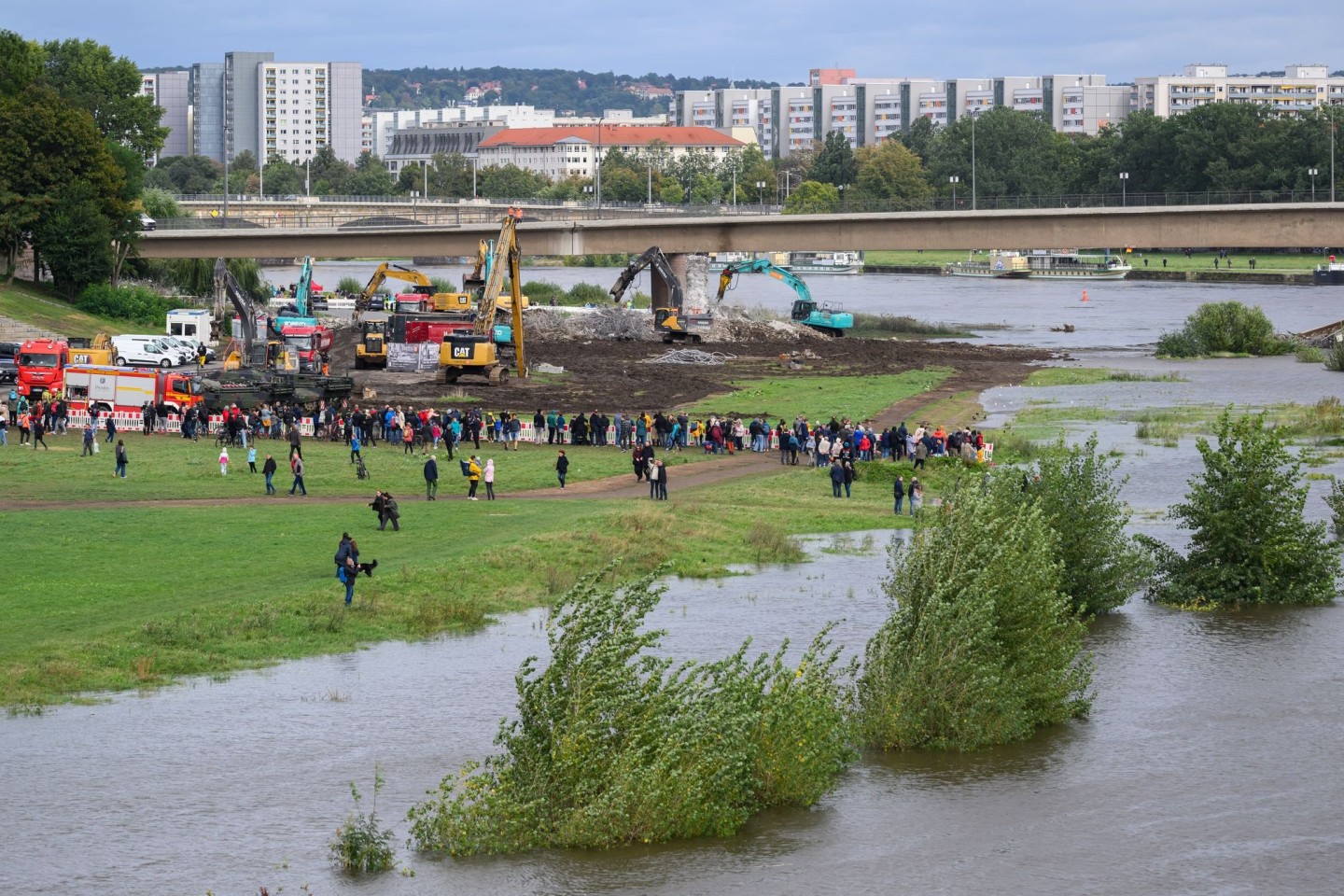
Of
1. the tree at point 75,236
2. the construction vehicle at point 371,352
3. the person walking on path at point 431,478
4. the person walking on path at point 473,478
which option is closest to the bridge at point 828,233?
the tree at point 75,236

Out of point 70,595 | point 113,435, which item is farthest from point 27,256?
point 70,595

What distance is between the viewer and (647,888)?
22234 mm

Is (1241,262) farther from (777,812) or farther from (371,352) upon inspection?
(777,812)

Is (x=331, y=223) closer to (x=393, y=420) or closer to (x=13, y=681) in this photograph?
(x=393, y=420)

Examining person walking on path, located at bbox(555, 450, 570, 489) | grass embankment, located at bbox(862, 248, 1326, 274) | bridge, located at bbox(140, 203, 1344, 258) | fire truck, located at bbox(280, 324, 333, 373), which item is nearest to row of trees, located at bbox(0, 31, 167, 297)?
bridge, located at bbox(140, 203, 1344, 258)

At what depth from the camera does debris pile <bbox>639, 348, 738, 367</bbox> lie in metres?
87.8

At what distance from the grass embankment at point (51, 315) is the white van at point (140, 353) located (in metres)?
15.7

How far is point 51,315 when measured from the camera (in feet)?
303

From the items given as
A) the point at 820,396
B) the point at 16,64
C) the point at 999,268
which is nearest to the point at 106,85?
the point at 16,64

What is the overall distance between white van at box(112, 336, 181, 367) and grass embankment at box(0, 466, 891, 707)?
102ft

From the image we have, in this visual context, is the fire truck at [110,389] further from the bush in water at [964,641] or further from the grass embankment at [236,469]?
the bush in water at [964,641]

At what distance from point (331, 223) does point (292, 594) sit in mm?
152170

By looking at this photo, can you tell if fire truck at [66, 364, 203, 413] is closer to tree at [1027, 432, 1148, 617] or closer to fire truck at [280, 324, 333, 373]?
fire truck at [280, 324, 333, 373]

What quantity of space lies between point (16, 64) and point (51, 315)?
92.7 feet
